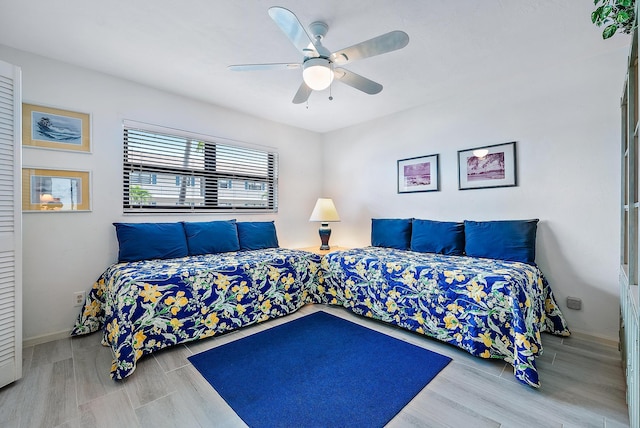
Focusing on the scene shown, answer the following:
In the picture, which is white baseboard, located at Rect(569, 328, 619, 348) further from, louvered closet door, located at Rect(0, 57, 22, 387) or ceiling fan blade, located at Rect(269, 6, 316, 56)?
louvered closet door, located at Rect(0, 57, 22, 387)

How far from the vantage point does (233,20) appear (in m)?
1.95

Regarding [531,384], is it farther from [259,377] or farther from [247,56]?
[247,56]

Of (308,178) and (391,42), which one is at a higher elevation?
(391,42)

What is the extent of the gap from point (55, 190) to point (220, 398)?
224 cm

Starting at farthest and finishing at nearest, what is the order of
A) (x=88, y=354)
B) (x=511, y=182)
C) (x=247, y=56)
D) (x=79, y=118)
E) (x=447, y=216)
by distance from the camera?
(x=447, y=216) → (x=511, y=182) → (x=79, y=118) → (x=247, y=56) → (x=88, y=354)

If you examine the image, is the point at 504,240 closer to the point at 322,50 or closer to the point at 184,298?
the point at 322,50

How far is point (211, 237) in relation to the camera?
318 centimetres

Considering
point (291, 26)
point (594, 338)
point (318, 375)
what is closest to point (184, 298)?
point (318, 375)

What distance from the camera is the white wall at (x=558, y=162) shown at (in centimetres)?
236

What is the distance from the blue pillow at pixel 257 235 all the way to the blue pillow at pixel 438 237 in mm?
1730

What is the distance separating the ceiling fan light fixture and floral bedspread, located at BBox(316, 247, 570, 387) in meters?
1.69

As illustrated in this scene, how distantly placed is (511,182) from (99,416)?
11.8 feet

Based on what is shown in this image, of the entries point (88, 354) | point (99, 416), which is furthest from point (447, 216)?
point (88, 354)

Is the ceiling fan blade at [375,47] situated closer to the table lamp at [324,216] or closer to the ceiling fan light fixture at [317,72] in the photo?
the ceiling fan light fixture at [317,72]
